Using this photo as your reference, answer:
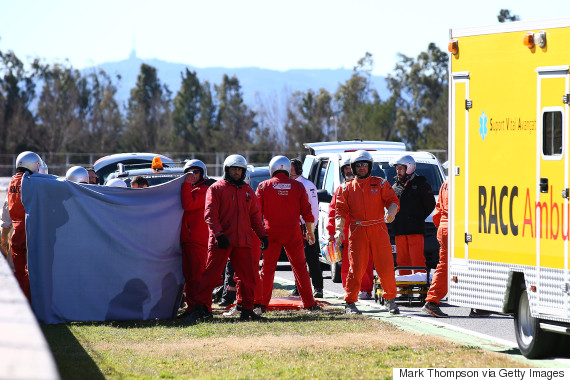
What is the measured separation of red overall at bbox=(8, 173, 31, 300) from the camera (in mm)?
12867

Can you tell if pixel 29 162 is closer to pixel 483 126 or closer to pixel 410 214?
pixel 410 214

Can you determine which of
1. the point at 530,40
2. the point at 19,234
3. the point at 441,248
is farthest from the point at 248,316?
the point at 530,40

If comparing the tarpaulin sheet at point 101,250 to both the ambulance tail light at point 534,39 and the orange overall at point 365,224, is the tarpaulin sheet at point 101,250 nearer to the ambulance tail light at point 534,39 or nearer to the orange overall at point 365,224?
the orange overall at point 365,224

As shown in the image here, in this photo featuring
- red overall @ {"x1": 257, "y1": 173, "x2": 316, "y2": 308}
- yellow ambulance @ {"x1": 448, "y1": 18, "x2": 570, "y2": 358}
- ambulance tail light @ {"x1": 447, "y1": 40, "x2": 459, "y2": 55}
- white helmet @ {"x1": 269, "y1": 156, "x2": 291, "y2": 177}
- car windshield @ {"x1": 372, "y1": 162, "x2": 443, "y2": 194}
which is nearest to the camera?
yellow ambulance @ {"x1": 448, "y1": 18, "x2": 570, "y2": 358}

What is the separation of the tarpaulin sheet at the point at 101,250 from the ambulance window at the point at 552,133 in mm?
5408

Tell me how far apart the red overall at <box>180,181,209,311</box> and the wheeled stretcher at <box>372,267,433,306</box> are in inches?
102

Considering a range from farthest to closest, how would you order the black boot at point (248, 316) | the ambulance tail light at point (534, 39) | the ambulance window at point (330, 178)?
the ambulance window at point (330, 178) < the black boot at point (248, 316) < the ambulance tail light at point (534, 39)

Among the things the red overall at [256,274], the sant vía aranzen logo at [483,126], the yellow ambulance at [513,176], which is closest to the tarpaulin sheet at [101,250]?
the red overall at [256,274]

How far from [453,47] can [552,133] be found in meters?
1.80

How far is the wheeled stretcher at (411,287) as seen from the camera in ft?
46.4

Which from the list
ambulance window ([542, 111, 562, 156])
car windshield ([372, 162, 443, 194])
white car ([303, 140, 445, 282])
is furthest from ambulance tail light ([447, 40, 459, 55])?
car windshield ([372, 162, 443, 194])

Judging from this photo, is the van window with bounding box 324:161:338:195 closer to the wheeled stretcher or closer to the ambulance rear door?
the wheeled stretcher

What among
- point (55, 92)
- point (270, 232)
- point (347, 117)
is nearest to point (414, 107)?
point (347, 117)

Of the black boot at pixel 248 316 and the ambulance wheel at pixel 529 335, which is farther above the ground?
the ambulance wheel at pixel 529 335
